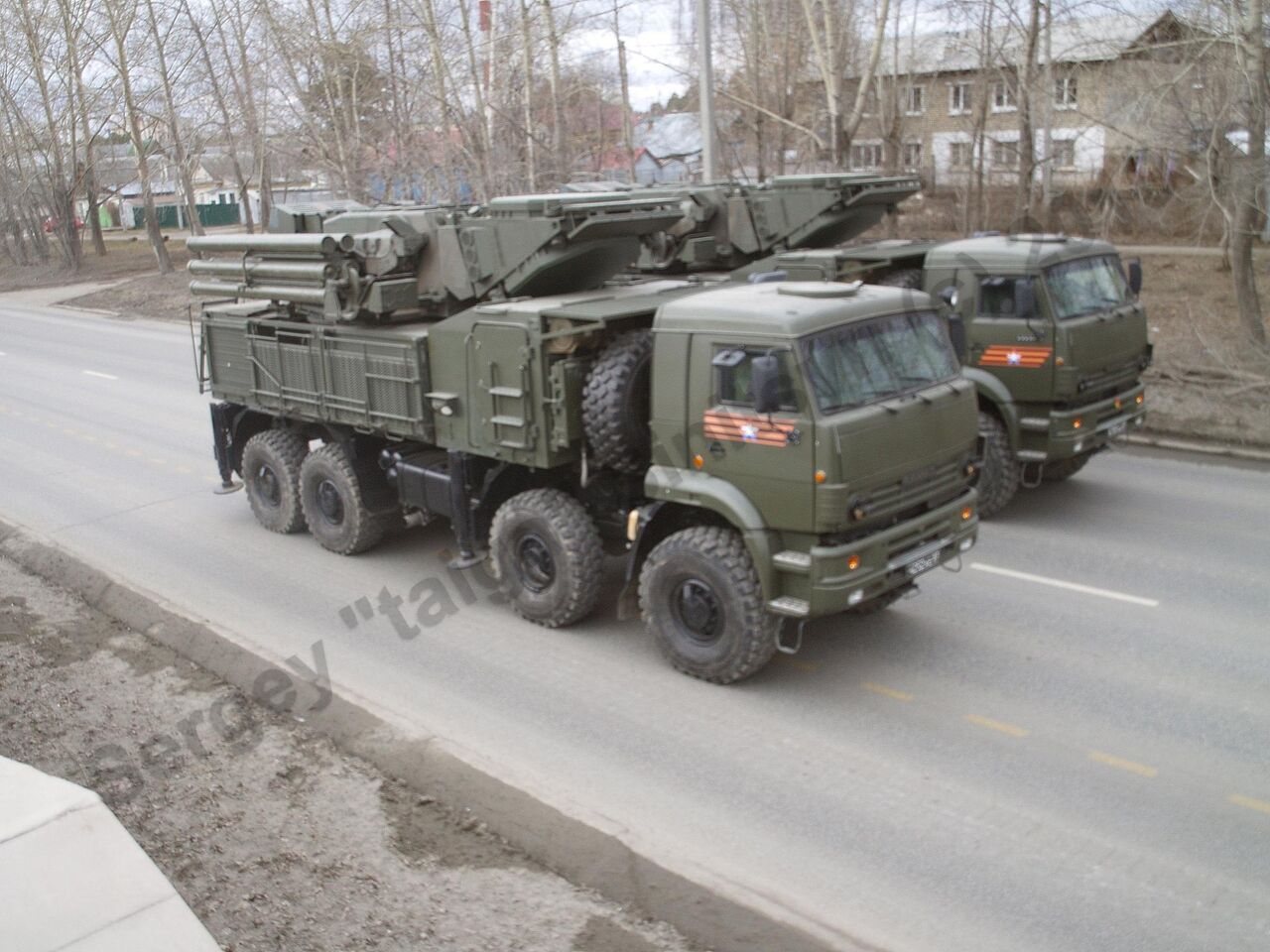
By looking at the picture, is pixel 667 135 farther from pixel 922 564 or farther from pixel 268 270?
pixel 922 564

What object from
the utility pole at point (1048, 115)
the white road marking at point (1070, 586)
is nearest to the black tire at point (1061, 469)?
the white road marking at point (1070, 586)

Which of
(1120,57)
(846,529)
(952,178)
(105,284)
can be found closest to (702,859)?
(846,529)

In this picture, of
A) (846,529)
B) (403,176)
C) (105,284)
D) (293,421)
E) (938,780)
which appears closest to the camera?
(938,780)

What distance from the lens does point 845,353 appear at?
297 inches

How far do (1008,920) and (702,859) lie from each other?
4.83ft

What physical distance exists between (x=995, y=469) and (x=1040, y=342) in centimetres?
123

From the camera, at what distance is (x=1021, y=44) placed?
27047 mm

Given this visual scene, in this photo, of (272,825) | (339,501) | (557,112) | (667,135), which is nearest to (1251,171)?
(339,501)

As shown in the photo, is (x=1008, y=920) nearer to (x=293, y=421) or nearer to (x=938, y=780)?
(x=938, y=780)

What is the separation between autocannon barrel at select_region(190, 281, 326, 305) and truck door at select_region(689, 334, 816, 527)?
3.86 metres

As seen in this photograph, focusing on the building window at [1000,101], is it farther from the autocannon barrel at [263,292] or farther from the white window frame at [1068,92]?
the autocannon barrel at [263,292]

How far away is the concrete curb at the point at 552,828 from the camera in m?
5.35

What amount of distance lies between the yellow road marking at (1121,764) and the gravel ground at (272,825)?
2879mm

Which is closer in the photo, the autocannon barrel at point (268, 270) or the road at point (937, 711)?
the road at point (937, 711)
